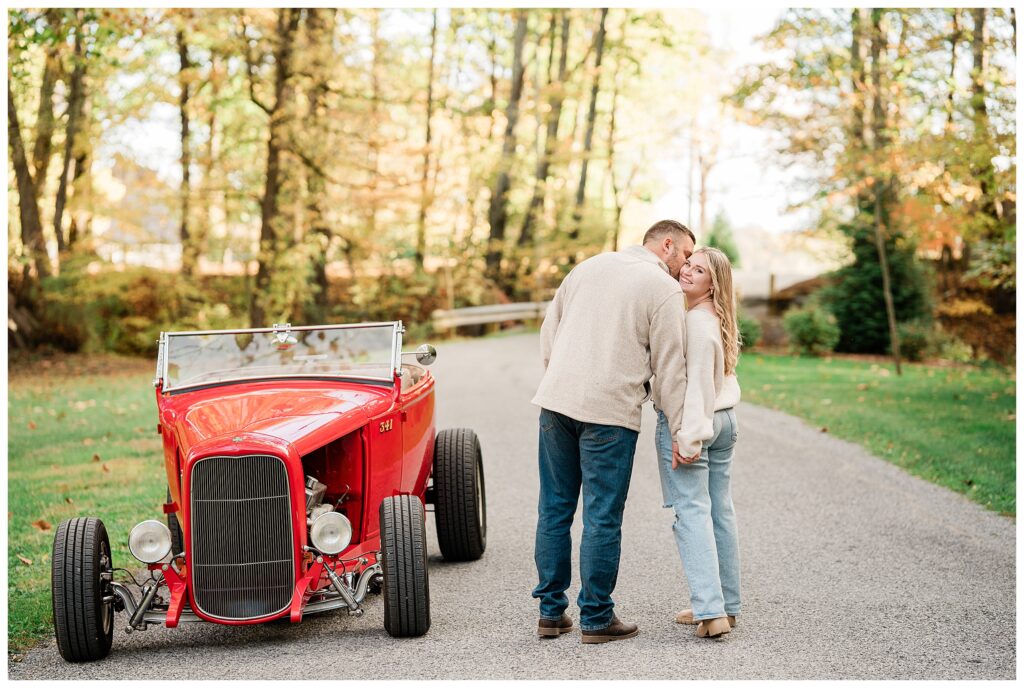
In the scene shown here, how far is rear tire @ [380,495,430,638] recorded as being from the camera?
5.15 metres

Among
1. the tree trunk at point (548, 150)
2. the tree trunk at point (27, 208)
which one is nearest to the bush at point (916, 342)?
the tree trunk at point (548, 150)

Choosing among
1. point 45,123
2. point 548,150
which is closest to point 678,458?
point 45,123

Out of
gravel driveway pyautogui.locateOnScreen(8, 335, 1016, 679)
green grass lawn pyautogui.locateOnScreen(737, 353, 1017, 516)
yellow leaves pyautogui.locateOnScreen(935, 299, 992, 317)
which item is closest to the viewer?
gravel driveway pyautogui.locateOnScreen(8, 335, 1016, 679)

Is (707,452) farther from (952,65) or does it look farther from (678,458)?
(952,65)

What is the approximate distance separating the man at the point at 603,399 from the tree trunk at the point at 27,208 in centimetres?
2055

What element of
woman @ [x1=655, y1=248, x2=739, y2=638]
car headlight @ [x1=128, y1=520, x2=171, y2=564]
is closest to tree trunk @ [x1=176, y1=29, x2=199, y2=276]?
car headlight @ [x1=128, y1=520, x2=171, y2=564]

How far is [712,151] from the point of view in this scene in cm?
4200

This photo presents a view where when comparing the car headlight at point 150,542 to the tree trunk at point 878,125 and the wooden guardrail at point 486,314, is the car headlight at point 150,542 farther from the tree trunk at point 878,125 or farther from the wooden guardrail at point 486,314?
the wooden guardrail at point 486,314

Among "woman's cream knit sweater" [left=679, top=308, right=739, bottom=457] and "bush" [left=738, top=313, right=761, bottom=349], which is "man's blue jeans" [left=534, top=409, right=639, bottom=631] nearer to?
"woman's cream knit sweater" [left=679, top=308, right=739, bottom=457]

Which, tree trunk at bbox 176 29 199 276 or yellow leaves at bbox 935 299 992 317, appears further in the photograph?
tree trunk at bbox 176 29 199 276

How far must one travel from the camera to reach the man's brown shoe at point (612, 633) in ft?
16.8

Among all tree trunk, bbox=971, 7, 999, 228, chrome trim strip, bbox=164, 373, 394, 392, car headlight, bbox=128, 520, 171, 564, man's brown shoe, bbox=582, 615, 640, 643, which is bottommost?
man's brown shoe, bbox=582, 615, 640, 643

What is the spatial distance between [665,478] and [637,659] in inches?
36.2

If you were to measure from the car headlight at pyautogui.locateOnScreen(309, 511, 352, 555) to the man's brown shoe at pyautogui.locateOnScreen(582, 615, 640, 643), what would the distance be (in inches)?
47.8
